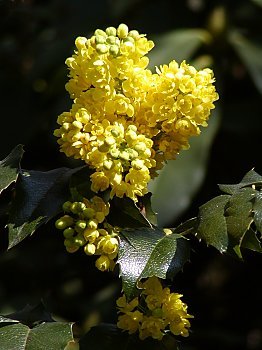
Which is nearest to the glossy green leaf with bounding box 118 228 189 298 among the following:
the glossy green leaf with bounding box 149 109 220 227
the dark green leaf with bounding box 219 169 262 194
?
the dark green leaf with bounding box 219 169 262 194

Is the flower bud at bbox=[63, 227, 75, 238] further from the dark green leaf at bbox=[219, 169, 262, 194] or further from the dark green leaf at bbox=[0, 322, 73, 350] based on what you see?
the dark green leaf at bbox=[219, 169, 262, 194]

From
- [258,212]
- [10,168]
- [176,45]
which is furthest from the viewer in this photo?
[176,45]

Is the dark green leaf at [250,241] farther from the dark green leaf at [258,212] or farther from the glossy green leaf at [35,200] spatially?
the glossy green leaf at [35,200]

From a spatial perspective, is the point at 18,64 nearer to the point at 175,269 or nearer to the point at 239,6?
the point at 239,6

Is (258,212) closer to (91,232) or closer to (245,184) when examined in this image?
(245,184)

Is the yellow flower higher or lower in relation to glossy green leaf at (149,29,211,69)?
higher

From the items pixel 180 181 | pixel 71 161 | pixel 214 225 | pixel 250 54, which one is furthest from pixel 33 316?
pixel 250 54
